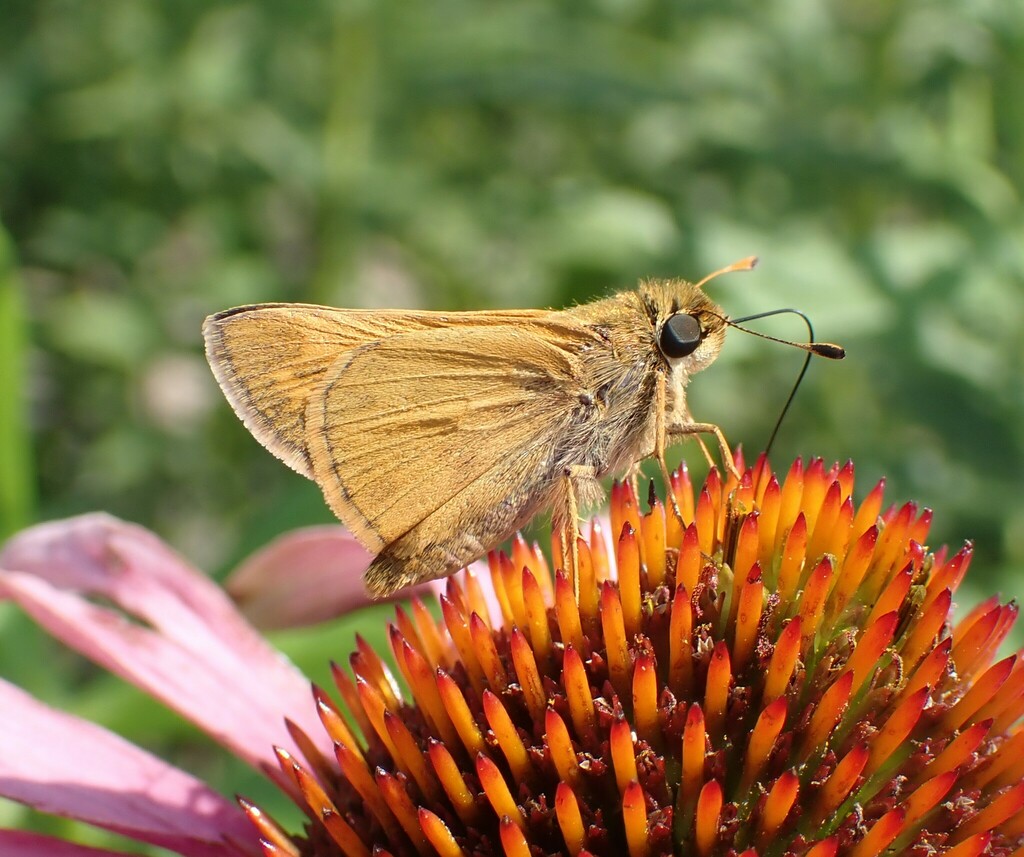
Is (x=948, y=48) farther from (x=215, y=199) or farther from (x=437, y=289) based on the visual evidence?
(x=215, y=199)

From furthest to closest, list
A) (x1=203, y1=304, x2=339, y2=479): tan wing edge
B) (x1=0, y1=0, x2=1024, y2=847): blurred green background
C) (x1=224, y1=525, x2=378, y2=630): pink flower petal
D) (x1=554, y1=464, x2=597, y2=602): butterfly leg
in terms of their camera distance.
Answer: (x1=0, y1=0, x2=1024, y2=847): blurred green background
(x1=224, y1=525, x2=378, y2=630): pink flower petal
(x1=203, y1=304, x2=339, y2=479): tan wing edge
(x1=554, y1=464, x2=597, y2=602): butterfly leg

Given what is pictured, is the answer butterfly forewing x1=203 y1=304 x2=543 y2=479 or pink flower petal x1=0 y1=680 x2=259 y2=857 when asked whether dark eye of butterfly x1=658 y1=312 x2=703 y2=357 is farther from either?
pink flower petal x1=0 y1=680 x2=259 y2=857

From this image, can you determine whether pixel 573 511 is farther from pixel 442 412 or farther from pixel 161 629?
pixel 161 629

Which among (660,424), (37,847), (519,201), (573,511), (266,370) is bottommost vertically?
(37,847)

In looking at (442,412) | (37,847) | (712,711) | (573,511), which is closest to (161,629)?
(37,847)

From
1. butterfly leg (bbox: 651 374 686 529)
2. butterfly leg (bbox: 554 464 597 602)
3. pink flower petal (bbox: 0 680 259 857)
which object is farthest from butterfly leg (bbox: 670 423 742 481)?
pink flower petal (bbox: 0 680 259 857)

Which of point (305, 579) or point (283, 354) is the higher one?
point (283, 354)

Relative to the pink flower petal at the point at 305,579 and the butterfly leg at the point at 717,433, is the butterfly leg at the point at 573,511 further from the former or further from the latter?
the pink flower petal at the point at 305,579

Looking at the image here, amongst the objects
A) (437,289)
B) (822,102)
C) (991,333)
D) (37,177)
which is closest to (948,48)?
(822,102)
